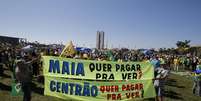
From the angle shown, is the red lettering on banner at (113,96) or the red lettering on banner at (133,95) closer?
the red lettering on banner at (113,96)

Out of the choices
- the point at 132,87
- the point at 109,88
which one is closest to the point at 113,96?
the point at 109,88

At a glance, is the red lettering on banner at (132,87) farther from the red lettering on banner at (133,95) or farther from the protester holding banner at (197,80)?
the protester holding banner at (197,80)

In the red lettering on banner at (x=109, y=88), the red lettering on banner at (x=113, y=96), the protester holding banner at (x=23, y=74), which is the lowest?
the red lettering on banner at (x=113, y=96)

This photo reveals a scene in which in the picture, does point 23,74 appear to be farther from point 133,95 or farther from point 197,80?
point 197,80

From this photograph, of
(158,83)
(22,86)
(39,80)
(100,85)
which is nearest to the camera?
(22,86)

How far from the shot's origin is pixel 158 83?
11.1 m

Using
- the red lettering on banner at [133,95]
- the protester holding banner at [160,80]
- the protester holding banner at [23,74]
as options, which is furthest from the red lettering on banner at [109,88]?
the protester holding banner at [23,74]

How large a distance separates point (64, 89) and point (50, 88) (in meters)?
0.45

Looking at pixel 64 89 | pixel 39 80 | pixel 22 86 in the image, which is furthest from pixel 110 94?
pixel 39 80

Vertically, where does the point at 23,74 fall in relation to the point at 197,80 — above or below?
above

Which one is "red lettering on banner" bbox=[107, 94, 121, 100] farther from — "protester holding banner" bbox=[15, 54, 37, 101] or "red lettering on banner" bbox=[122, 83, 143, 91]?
"protester holding banner" bbox=[15, 54, 37, 101]

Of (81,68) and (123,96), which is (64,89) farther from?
(123,96)

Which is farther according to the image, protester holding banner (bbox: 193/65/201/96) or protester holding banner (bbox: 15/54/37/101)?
protester holding banner (bbox: 193/65/201/96)

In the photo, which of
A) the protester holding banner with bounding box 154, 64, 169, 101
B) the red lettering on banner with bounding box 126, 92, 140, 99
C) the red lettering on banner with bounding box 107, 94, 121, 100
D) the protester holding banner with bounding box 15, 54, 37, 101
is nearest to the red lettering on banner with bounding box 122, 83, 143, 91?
the red lettering on banner with bounding box 126, 92, 140, 99
